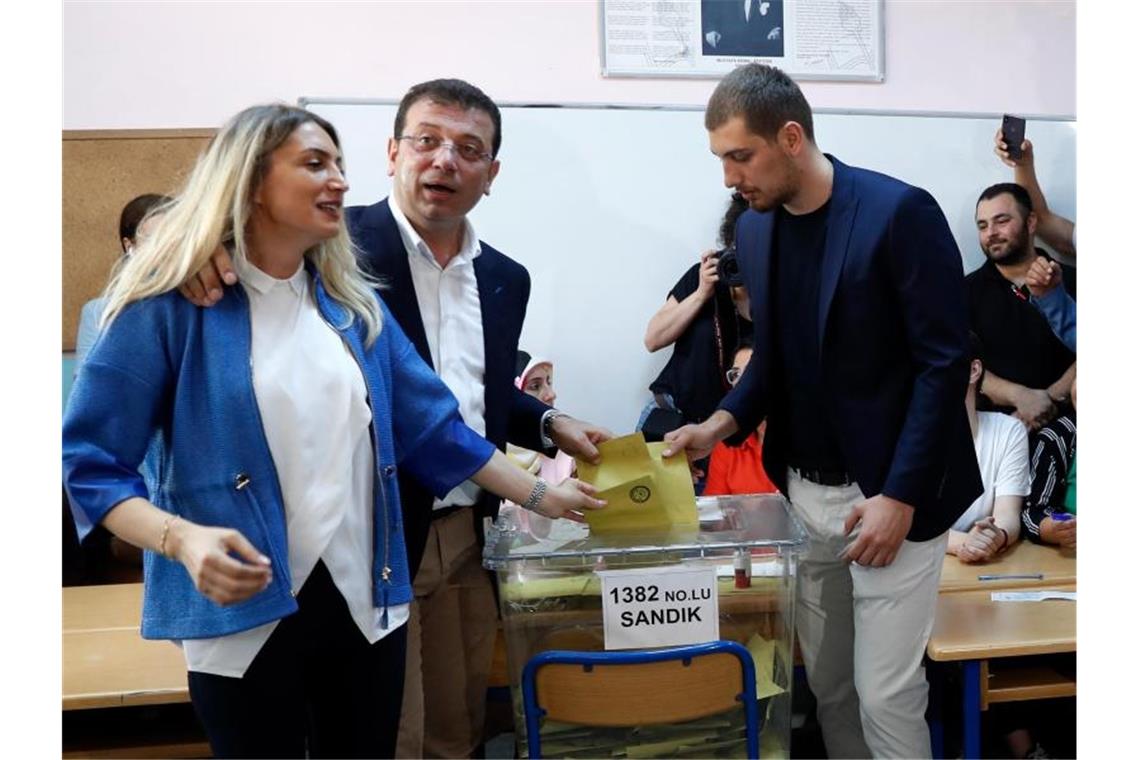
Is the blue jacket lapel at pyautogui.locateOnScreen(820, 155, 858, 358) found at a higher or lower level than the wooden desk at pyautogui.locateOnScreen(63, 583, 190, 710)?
higher

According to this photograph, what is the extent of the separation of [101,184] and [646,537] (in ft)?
7.24

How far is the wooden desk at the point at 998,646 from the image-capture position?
182cm

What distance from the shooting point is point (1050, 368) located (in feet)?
9.96

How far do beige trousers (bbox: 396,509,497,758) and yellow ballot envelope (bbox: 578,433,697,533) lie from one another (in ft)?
1.22

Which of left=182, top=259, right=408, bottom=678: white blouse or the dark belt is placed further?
the dark belt

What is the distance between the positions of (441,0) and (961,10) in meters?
1.68

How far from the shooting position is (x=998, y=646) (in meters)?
1.82

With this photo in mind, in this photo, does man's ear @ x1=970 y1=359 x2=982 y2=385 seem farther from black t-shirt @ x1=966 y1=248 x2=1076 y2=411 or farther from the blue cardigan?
the blue cardigan

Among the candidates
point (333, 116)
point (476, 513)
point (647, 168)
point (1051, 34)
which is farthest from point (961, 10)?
point (476, 513)

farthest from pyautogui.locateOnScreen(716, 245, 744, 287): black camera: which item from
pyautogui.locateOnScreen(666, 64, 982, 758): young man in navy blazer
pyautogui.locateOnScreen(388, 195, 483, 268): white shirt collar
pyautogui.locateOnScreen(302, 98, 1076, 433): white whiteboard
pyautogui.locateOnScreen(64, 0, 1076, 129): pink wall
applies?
pyautogui.locateOnScreen(388, 195, 483, 268): white shirt collar

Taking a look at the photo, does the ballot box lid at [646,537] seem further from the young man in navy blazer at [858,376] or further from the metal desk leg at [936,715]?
the metal desk leg at [936,715]

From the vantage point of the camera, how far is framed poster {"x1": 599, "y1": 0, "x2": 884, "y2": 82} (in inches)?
111
